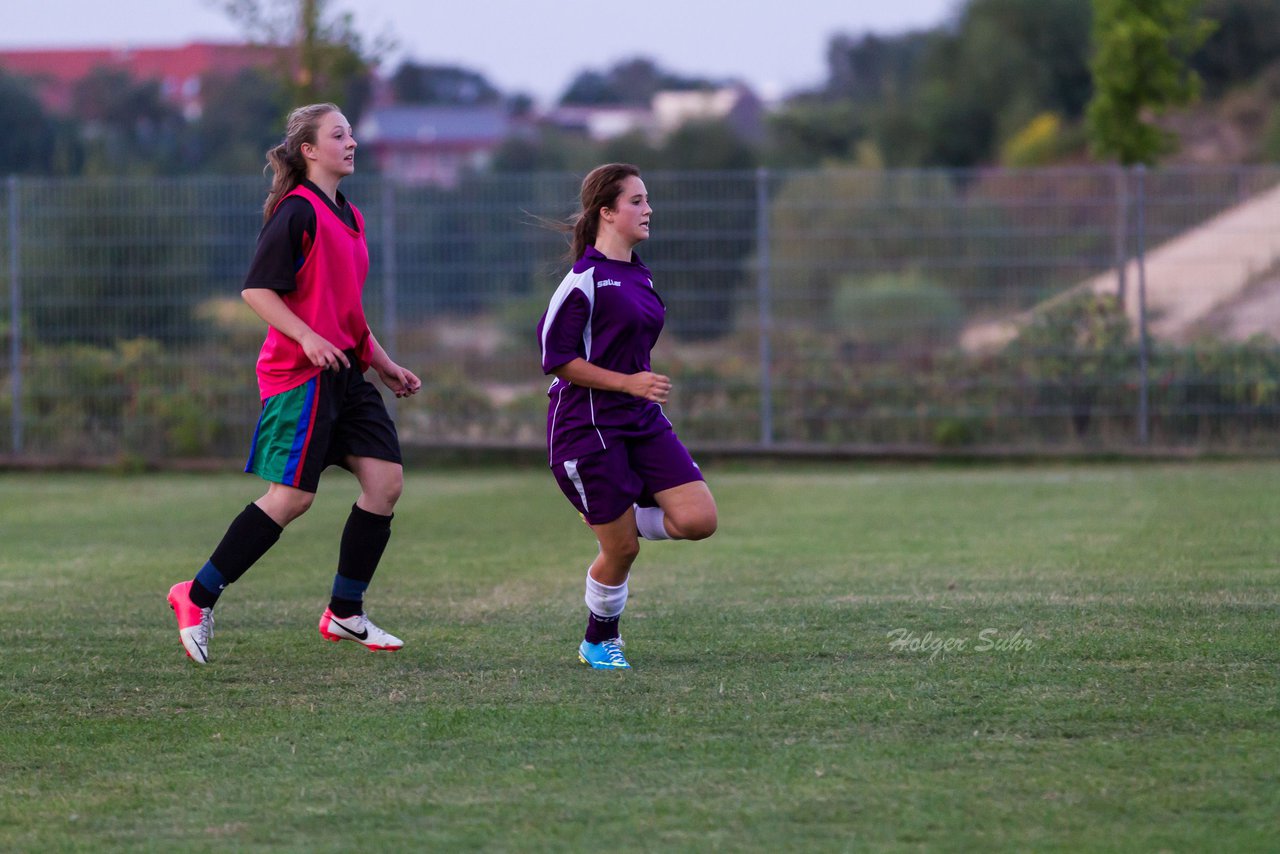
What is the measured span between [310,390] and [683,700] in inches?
70.8

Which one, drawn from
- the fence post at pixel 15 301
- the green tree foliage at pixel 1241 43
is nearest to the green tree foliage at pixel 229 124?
the fence post at pixel 15 301

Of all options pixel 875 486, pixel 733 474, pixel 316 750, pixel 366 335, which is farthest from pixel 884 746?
pixel 733 474

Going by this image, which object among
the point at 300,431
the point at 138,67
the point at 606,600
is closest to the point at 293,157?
the point at 300,431

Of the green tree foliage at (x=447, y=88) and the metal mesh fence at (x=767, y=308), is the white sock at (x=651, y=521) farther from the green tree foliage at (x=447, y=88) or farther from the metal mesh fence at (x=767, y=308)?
the green tree foliage at (x=447, y=88)

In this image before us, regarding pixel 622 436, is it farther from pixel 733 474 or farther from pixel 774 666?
pixel 733 474

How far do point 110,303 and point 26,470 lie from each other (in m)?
1.65

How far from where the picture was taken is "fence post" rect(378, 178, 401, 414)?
14.0 meters

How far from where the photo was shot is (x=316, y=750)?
4.42m

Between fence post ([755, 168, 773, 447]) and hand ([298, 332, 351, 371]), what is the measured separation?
8.47 metres

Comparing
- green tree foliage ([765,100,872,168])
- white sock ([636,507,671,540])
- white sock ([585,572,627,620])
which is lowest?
white sock ([585,572,627,620])

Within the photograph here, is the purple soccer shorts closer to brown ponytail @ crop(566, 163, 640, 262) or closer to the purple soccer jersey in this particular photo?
the purple soccer jersey

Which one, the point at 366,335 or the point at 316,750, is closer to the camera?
the point at 316,750

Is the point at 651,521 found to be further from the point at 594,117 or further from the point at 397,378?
the point at 594,117

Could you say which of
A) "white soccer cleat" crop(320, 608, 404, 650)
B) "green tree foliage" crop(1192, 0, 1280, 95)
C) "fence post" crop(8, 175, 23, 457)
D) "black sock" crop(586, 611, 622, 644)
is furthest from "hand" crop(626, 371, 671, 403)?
"green tree foliage" crop(1192, 0, 1280, 95)
